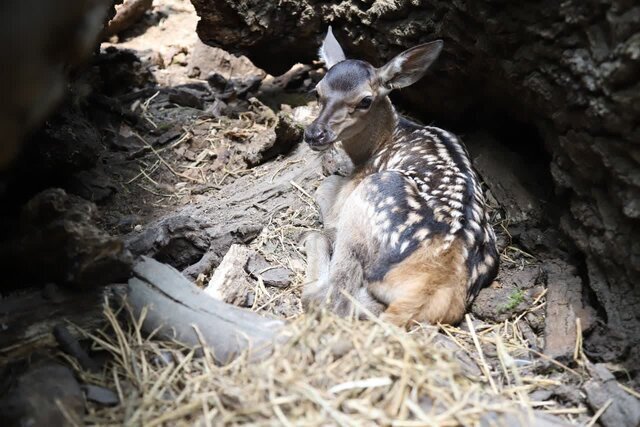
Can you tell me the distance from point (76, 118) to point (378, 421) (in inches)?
136

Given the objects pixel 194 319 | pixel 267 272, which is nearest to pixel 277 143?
pixel 267 272

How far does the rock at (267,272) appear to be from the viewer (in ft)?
14.5

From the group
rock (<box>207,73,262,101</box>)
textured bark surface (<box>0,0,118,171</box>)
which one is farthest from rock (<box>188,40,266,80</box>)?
textured bark surface (<box>0,0,118,171</box>)

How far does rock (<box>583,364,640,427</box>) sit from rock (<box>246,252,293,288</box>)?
6.59 feet

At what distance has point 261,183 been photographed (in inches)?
217

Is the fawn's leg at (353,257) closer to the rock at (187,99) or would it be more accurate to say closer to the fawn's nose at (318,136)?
the fawn's nose at (318,136)

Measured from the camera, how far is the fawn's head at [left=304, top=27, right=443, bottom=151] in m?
4.83

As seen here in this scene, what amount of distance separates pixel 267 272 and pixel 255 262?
0.43 ft

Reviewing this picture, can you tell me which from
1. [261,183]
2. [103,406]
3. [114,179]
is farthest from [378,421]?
[114,179]

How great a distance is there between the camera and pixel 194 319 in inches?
126

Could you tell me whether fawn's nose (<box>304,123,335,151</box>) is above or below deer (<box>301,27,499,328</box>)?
above

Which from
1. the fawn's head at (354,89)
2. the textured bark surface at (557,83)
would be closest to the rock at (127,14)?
the textured bark surface at (557,83)

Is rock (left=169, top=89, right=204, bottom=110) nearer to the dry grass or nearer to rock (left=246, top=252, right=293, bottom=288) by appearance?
rock (left=246, top=252, right=293, bottom=288)

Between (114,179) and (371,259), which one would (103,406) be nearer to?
(371,259)
